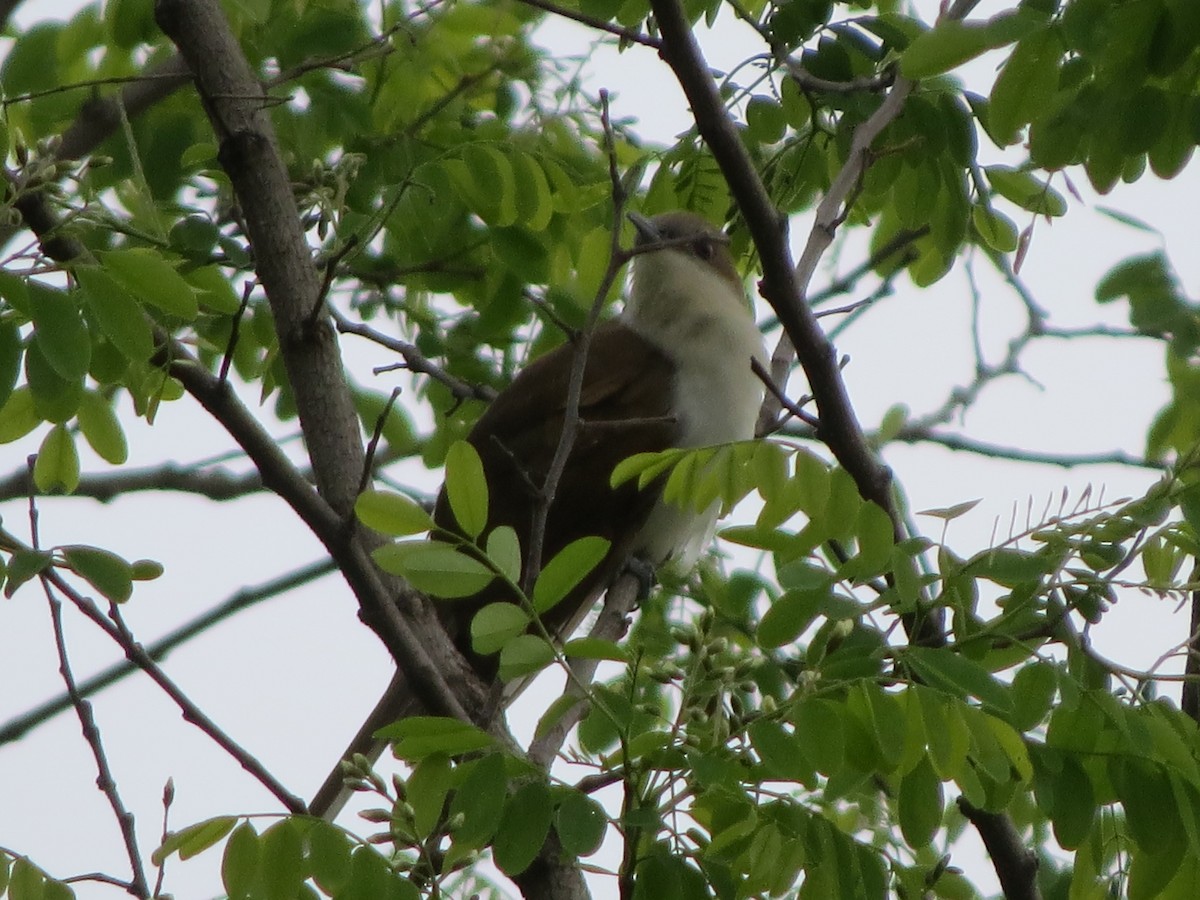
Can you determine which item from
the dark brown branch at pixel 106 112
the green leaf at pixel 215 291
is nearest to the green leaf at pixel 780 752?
the green leaf at pixel 215 291

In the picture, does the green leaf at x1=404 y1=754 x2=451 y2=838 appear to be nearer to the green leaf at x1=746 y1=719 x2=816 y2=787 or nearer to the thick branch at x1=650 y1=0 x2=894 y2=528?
the green leaf at x1=746 y1=719 x2=816 y2=787

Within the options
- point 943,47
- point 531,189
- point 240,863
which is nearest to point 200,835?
point 240,863

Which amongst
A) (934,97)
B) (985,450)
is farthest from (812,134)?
(985,450)

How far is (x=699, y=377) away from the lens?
5.13 m

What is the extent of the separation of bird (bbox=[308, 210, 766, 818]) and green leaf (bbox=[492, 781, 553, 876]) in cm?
195

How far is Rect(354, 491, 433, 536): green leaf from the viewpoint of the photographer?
90.6 inches

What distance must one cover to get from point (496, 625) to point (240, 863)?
577 millimetres

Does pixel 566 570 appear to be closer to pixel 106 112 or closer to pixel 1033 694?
pixel 1033 694

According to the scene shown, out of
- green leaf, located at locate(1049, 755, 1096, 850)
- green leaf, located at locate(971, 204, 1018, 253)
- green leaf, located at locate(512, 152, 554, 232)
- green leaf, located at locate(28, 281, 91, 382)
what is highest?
green leaf, located at locate(512, 152, 554, 232)

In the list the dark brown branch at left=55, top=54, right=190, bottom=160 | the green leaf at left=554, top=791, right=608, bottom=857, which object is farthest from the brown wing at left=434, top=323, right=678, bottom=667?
the green leaf at left=554, top=791, right=608, bottom=857

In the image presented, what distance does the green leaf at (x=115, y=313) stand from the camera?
2.54m

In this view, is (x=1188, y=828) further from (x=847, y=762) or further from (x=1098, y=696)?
(x=847, y=762)

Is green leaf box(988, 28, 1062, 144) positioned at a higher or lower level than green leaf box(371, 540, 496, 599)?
higher

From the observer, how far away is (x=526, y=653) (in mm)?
2207
